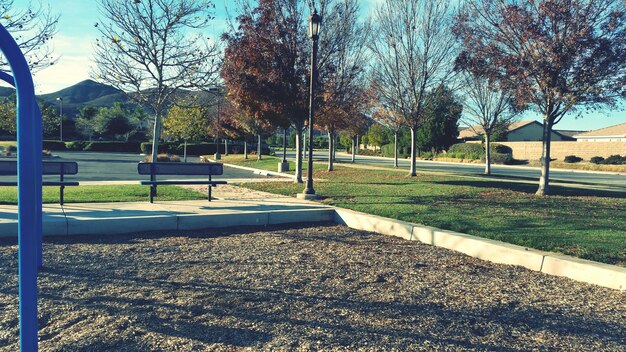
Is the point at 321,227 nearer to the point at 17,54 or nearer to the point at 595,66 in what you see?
the point at 17,54

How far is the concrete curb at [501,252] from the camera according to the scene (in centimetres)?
535

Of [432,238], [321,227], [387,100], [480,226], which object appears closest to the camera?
[432,238]

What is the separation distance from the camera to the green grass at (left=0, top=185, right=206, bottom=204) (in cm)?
1012

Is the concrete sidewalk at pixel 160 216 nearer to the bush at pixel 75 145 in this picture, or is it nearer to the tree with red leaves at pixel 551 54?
the tree with red leaves at pixel 551 54

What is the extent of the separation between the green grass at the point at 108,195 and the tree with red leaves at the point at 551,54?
8117 millimetres

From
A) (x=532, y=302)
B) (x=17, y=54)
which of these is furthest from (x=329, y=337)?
(x=17, y=54)

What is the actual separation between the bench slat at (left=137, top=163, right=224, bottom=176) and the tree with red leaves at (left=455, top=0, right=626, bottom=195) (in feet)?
23.5

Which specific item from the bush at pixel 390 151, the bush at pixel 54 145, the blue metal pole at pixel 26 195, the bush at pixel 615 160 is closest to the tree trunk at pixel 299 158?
the blue metal pole at pixel 26 195

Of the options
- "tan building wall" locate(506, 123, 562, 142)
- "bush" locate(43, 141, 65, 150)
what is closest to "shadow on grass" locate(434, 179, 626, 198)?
"bush" locate(43, 141, 65, 150)

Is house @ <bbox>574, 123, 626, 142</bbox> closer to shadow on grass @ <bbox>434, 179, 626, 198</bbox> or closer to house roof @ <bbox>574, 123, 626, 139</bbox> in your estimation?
house roof @ <bbox>574, 123, 626, 139</bbox>

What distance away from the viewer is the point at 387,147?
52.1 meters

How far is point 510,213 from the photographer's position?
9.09 m

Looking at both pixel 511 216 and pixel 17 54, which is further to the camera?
pixel 511 216

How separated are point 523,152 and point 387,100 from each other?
2689cm
